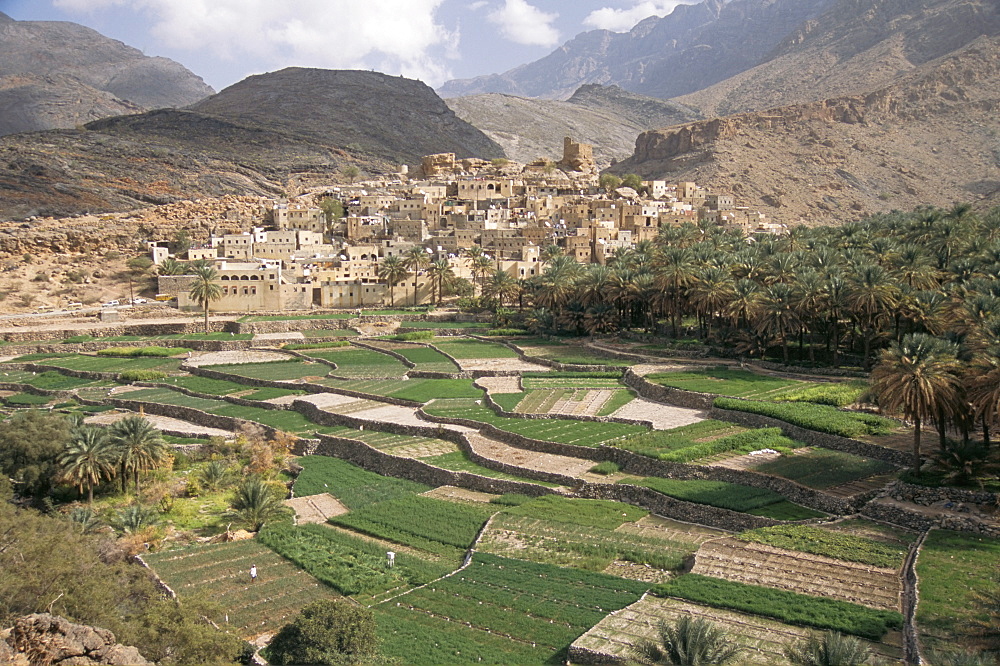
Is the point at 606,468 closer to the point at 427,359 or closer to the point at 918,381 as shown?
the point at 918,381

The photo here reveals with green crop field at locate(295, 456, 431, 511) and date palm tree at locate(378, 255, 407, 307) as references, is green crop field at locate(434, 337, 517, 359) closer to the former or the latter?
date palm tree at locate(378, 255, 407, 307)

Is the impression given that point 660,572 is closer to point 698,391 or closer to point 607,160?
point 698,391

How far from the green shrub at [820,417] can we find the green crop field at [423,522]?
12.3 meters

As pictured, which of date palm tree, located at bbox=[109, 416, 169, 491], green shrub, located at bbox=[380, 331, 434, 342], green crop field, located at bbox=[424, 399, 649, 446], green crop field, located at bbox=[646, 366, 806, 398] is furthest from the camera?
green shrub, located at bbox=[380, 331, 434, 342]

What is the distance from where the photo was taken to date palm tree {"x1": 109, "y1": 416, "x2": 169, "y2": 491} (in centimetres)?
3125

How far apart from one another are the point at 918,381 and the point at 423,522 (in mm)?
14936

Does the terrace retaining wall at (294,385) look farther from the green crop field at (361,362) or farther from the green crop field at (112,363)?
the green crop field at (361,362)

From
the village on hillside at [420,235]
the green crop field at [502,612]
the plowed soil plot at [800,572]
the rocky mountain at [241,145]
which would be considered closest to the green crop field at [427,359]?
the village on hillside at [420,235]

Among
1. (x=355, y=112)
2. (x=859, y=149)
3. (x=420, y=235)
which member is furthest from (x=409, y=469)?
Answer: (x=355, y=112)

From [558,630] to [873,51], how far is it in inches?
7180

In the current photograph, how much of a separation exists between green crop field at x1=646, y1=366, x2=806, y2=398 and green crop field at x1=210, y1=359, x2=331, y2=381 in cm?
1989

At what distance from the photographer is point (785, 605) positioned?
18.5 meters

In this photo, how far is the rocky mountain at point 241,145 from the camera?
9581cm

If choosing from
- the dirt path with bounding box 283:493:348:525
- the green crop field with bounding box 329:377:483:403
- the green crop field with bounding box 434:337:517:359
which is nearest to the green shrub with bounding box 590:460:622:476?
the dirt path with bounding box 283:493:348:525
